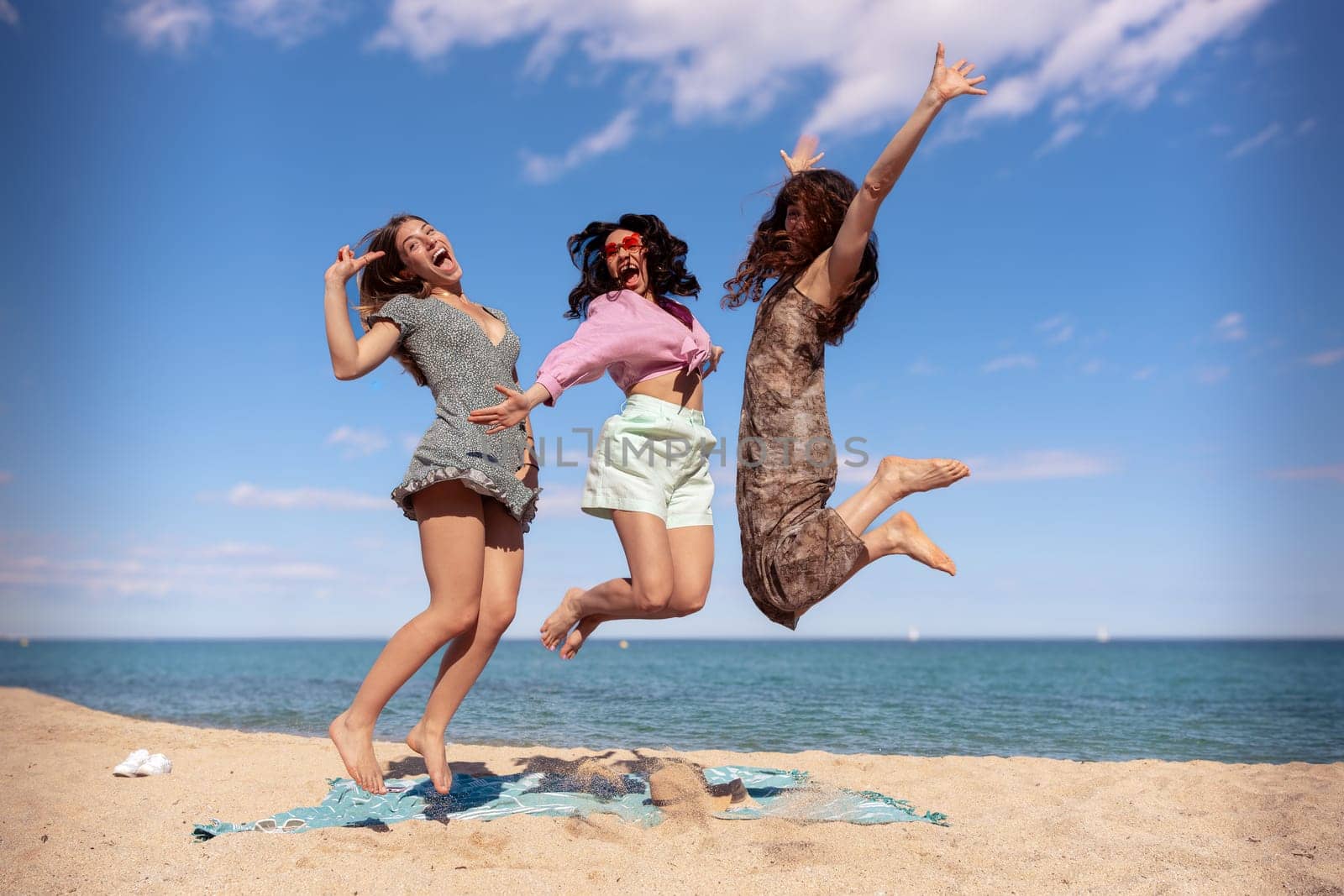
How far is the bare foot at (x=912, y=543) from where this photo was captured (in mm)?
3750

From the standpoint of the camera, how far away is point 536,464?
4336 millimetres

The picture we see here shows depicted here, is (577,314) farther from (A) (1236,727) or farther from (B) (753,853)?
(A) (1236,727)

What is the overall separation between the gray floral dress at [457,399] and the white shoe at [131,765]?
3.37 meters

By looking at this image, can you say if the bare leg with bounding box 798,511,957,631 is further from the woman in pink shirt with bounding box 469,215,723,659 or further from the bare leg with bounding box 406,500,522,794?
the bare leg with bounding box 406,500,522,794

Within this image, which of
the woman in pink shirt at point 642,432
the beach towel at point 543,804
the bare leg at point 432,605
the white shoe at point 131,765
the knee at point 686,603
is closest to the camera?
the bare leg at point 432,605

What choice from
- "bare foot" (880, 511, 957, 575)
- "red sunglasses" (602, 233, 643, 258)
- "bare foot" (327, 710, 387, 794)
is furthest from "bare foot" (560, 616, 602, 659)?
"red sunglasses" (602, 233, 643, 258)

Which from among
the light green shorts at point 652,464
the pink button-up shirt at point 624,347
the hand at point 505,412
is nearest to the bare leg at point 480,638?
the light green shorts at point 652,464

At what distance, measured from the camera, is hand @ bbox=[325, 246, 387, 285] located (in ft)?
12.5

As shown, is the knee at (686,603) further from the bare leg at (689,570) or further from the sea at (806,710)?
the sea at (806,710)

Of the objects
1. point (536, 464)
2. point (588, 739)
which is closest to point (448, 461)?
point (536, 464)

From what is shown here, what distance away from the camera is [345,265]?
12.6 ft

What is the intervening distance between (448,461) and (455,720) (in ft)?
26.1

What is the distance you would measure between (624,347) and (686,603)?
3.87 feet

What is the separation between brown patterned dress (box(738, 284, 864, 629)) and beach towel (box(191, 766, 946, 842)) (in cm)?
150
